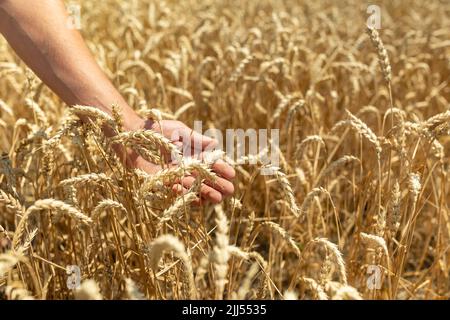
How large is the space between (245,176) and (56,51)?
0.68 meters

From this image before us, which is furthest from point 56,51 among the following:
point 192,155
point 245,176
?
point 245,176

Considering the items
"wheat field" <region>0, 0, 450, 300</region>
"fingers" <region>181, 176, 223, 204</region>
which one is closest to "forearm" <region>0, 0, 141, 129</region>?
"wheat field" <region>0, 0, 450, 300</region>

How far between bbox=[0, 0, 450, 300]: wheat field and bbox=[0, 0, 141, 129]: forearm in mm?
79

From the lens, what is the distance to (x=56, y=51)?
1.28 metres

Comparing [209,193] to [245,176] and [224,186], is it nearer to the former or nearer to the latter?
[224,186]

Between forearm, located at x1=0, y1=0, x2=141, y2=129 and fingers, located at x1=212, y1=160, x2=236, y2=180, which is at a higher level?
forearm, located at x1=0, y1=0, x2=141, y2=129

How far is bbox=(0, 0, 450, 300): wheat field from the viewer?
41.2 inches

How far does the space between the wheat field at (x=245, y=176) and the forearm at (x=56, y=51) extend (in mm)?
79

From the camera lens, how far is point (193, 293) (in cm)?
82

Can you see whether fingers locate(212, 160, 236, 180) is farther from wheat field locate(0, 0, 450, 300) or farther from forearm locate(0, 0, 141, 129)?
forearm locate(0, 0, 141, 129)

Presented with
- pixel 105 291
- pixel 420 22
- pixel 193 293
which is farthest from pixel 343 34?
pixel 193 293

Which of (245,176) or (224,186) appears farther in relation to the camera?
(245,176)
